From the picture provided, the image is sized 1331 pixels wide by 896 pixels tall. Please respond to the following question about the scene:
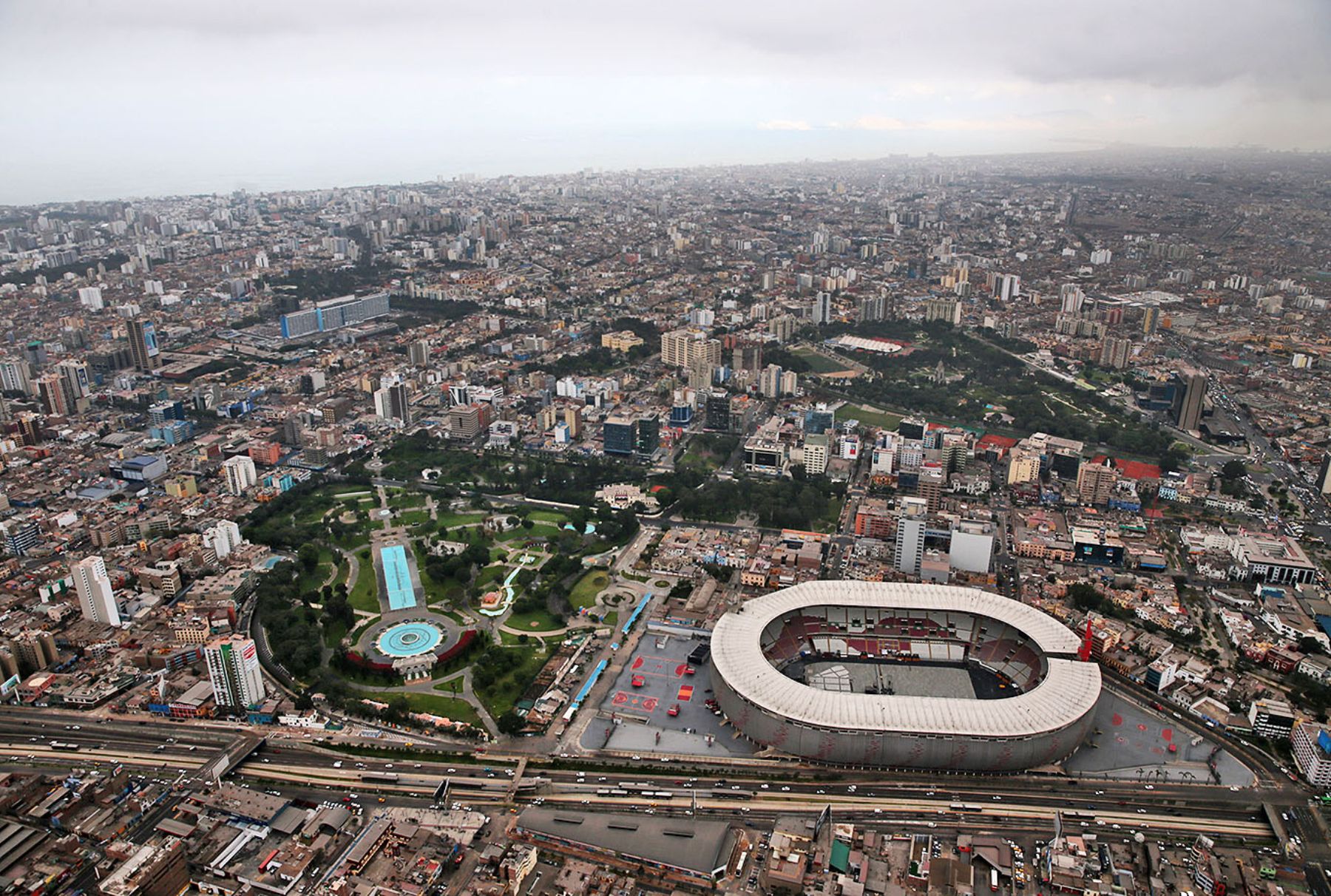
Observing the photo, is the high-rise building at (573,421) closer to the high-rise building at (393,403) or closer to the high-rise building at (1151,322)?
the high-rise building at (393,403)

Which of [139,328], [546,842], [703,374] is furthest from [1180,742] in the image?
[139,328]

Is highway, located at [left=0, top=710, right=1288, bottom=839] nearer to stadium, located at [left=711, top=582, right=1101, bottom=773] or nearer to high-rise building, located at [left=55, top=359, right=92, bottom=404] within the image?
stadium, located at [left=711, top=582, right=1101, bottom=773]

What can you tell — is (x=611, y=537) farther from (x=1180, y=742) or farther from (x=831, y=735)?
(x=1180, y=742)

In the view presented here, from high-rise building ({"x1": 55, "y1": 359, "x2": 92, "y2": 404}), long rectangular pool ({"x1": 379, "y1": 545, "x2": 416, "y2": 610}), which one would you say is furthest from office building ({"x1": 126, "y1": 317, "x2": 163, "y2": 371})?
long rectangular pool ({"x1": 379, "y1": 545, "x2": 416, "y2": 610})

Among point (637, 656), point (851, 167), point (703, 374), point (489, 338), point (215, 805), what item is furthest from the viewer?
point (851, 167)

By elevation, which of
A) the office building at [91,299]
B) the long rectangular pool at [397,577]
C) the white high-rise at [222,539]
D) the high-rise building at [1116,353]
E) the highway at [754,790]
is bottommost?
the highway at [754,790]

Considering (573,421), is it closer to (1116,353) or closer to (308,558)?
(308,558)

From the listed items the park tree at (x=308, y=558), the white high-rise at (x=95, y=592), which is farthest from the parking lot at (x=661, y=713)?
the white high-rise at (x=95, y=592)
